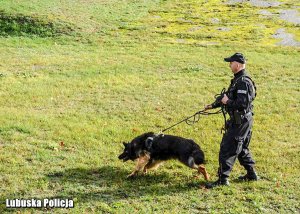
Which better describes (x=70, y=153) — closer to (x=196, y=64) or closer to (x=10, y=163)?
(x=10, y=163)

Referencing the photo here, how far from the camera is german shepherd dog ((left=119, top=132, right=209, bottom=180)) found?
8.68m

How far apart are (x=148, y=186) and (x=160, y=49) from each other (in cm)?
1562

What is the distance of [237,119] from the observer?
8.14m

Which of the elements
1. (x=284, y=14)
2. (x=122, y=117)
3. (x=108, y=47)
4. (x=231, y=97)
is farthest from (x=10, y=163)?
(x=284, y=14)

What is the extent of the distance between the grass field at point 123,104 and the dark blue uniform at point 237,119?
765 mm

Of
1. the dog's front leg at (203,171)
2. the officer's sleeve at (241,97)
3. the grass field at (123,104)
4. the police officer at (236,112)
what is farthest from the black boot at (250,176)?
the officer's sleeve at (241,97)

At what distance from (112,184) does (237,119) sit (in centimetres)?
312

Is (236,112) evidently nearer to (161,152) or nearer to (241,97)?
(241,97)

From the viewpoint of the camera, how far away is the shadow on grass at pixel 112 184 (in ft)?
27.1

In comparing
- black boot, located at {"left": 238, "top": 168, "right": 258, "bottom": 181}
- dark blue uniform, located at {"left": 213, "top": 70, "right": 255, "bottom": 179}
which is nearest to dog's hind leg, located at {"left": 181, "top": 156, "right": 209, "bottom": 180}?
dark blue uniform, located at {"left": 213, "top": 70, "right": 255, "bottom": 179}

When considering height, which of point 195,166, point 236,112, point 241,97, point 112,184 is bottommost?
point 112,184

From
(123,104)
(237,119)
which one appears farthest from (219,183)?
(123,104)

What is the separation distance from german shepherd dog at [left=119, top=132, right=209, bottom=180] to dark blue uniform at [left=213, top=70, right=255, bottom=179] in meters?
0.57

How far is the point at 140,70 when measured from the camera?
18.8 meters
